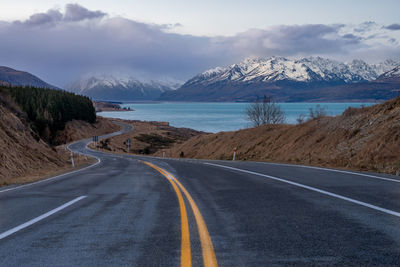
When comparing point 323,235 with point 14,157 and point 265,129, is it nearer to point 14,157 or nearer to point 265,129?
point 14,157

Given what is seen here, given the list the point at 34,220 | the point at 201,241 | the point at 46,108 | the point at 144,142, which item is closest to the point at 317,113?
the point at 34,220

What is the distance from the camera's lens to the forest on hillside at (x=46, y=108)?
95.6 metres

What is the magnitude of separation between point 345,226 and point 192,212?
2.98 meters

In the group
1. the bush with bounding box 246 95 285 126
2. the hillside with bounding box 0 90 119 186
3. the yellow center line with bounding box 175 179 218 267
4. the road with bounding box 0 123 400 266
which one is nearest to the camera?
the yellow center line with bounding box 175 179 218 267

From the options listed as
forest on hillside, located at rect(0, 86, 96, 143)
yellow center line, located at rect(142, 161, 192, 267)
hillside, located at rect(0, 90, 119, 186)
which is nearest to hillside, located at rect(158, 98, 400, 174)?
yellow center line, located at rect(142, 161, 192, 267)

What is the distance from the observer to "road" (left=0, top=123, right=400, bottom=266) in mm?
4996

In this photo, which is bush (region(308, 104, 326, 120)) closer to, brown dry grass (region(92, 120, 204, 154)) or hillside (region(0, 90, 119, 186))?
hillside (region(0, 90, 119, 186))

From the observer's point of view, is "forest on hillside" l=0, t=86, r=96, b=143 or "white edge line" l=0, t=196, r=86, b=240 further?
"forest on hillside" l=0, t=86, r=96, b=143

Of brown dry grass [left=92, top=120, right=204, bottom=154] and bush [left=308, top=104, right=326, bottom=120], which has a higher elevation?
bush [left=308, top=104, right=326, bottom=120]

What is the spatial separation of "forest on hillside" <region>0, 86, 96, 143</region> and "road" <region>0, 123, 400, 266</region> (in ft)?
276

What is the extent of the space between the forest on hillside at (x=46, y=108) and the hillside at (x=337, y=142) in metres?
61.7

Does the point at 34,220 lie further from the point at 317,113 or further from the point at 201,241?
the point at 317,113

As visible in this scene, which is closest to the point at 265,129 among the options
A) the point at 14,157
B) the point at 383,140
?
the point at 383,140

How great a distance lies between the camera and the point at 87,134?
11119 cm
